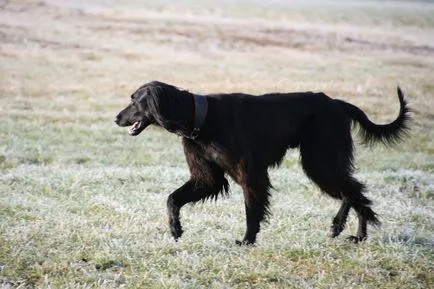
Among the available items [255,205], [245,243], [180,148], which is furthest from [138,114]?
[180,148]

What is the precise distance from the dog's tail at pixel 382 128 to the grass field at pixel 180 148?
2.91 ft

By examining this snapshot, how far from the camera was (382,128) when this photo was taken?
6836 mm

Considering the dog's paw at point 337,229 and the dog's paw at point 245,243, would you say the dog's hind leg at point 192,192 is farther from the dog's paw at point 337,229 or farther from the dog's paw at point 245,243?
the dog's paw at point 337,229

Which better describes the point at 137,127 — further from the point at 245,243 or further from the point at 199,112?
the point at 245,243

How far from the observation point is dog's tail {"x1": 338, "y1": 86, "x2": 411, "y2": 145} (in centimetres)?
670

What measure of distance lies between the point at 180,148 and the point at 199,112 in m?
8.44

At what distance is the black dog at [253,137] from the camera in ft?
18.8

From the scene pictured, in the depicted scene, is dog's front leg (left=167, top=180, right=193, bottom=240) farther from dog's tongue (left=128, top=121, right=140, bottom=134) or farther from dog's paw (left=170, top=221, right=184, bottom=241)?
dog's tongue (left=128, top=121, right=140, bottom=134)

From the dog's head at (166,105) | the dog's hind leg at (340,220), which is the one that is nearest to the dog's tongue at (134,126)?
the dog's head at (166,105)

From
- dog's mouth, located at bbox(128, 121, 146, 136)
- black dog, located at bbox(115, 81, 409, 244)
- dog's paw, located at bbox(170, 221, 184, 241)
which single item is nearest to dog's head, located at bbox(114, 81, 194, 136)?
black dog, located at bbox(115, 81, 409, 244)

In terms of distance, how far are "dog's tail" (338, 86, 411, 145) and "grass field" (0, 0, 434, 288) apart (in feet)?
2.91

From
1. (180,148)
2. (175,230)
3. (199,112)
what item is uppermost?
(199,112)

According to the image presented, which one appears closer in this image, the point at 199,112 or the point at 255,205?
the point at 199,112

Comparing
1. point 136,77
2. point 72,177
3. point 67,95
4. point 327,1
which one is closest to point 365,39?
point 327,1
